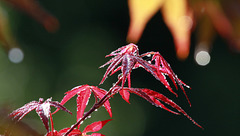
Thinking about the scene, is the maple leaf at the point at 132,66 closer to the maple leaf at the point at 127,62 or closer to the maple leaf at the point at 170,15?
the maple leaf at the point at 127,62

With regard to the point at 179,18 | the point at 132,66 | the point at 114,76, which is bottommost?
the point at 132,66

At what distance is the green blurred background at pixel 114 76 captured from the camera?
11.1ft

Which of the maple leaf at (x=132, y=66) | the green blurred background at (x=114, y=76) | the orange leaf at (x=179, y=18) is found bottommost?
the maple leaf at (x=132, y=66)

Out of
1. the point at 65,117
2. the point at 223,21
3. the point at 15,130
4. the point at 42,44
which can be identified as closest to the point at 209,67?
the point at 65,117

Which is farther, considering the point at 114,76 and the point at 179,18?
the point at 114,76

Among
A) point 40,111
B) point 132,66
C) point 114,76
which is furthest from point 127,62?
point 114,76

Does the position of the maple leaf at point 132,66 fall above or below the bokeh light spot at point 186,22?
below

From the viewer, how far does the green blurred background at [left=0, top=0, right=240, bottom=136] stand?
3.39 m

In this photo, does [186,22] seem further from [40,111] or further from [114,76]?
[114,76]

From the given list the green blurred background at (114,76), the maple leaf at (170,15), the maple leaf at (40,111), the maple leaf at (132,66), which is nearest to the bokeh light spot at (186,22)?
the maple leaf at (170,15)

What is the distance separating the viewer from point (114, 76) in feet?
10.9

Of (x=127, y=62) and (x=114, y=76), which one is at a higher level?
(x=114, y=76)

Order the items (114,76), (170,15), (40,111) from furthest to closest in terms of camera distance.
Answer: (114,76) → (170,15) → (40,111)

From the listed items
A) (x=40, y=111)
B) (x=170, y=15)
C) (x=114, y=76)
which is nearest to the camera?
(x=40, y=111)
